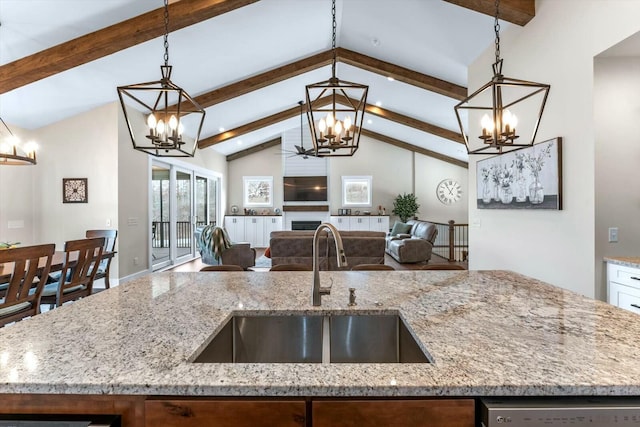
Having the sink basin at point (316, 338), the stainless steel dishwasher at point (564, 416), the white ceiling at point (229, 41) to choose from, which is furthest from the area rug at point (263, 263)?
the stainless steel dishwasher at point (564, 416)

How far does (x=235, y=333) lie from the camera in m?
1.38

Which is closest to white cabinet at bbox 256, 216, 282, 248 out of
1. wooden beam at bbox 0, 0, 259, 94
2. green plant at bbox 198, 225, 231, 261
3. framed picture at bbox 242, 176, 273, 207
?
framed picture at bbox 242, 176, 273, 207

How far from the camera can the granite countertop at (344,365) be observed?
0.81 meters

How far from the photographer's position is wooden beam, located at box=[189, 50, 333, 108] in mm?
6227

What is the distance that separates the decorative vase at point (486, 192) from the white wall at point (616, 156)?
1.60 metres

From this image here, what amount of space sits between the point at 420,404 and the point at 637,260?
9.26ft

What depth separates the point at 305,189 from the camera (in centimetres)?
1038

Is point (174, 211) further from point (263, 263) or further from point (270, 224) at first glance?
point (270, 224)

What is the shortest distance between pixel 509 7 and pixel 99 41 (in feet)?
14.8

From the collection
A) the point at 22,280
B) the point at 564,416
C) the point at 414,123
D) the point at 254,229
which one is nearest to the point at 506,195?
the point at 564,416

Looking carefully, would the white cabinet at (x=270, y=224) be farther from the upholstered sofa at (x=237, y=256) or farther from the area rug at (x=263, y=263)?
the upholstered sofa at (x=237, y=256)

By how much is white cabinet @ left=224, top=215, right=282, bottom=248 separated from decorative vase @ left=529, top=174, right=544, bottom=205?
306 inches

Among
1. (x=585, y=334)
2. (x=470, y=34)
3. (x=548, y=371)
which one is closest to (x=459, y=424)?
(x=548, y=371)

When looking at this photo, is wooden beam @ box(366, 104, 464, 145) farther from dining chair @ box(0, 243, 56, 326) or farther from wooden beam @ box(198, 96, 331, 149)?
dining chair @ box(0, 243, 56, 326)
